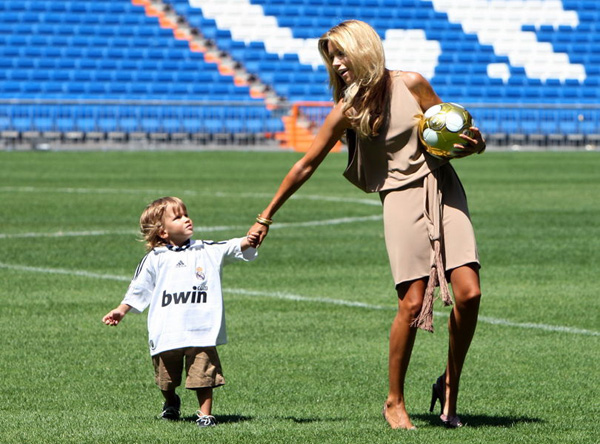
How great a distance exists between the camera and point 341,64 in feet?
17.6

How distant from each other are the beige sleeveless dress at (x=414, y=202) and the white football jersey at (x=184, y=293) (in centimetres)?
67

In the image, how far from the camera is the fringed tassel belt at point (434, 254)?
5.38 meters

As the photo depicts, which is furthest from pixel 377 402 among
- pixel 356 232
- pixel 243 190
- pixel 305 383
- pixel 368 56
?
pixel 243 190

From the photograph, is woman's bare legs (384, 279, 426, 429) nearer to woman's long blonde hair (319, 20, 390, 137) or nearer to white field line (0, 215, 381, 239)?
woman's long blonde hair (319, 20, 390, 137)

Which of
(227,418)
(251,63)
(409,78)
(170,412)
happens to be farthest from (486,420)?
(251,63)

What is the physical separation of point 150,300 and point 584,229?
9925 mm

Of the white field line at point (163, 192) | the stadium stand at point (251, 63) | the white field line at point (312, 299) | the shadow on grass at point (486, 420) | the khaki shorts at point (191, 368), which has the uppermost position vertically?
the stadium stand at point (251, 63)

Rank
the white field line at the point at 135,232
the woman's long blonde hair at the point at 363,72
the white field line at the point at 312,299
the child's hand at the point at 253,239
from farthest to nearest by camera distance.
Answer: the white field line at the point at 135,232 → the white field line at the point at 312,299 → the child's hand at the point at 253,239 → the woman's long blonde hair at the point at 363,72

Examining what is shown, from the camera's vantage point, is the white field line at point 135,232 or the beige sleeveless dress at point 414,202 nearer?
the beige sleeveless dress at point 414,202

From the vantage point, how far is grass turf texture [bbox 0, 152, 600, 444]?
548 centimetres

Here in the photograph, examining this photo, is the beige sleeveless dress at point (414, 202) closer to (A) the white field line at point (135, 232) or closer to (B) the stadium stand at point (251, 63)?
(A) the white field line at point (135, 232)

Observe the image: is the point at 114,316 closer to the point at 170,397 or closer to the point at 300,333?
the point at 170,397

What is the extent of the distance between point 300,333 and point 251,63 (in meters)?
29.4

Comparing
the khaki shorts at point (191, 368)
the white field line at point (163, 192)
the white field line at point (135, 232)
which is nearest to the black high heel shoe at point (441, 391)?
the khaki shorts at point (191, 368)
